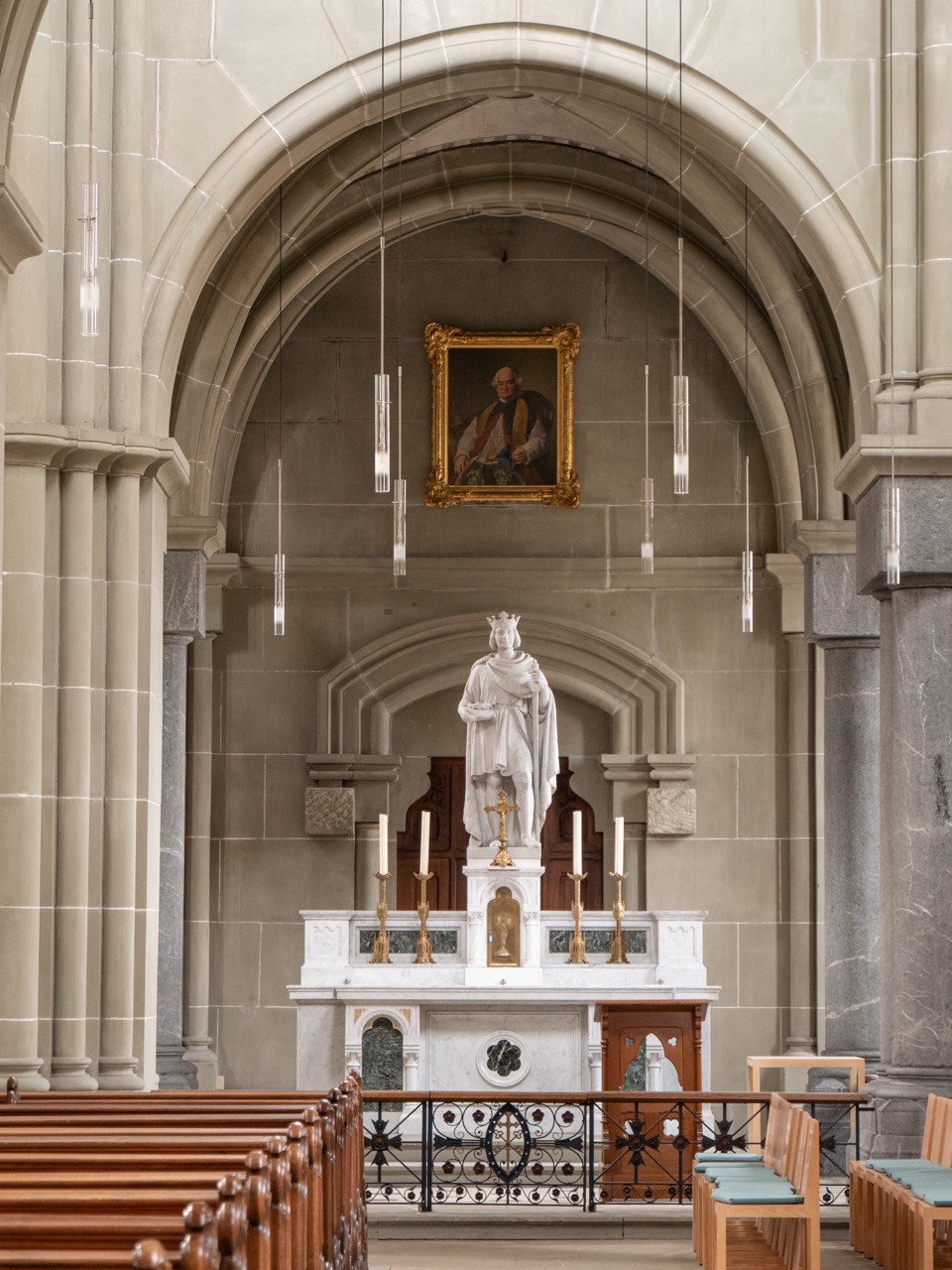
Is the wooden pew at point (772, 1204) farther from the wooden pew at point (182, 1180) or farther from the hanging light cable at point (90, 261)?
the hanging light cable at point (90, 261)

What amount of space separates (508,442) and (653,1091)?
734 cm

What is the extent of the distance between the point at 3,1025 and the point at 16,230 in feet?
14.8

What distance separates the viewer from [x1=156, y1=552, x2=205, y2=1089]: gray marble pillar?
45.6 feet

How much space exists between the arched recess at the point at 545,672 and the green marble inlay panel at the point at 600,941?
3.43m

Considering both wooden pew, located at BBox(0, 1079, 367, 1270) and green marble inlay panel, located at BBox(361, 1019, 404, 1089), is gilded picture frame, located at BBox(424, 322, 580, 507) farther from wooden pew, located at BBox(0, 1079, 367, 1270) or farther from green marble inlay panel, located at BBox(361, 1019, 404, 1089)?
wooden pew, located at BBox(0, 1079, 367, 1270)

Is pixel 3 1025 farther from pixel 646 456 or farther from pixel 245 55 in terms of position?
pixel 646 456

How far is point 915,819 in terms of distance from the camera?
984 cm

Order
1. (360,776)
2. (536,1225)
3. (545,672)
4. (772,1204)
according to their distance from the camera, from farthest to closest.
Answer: (545,672) → (360,776) → (536,1225) → (772,1204)

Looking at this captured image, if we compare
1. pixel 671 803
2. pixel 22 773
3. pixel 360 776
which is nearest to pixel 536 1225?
pixel 22 773

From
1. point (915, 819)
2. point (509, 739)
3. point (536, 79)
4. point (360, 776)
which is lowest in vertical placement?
point (915, 819)

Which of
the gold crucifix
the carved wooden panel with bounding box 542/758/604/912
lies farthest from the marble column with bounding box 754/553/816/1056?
the gold crucifix

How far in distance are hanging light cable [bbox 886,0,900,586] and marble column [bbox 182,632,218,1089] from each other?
7.37m

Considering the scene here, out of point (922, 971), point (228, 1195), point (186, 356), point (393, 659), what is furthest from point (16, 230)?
point (393, 659)

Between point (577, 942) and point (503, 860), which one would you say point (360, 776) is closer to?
point (503, 860)
